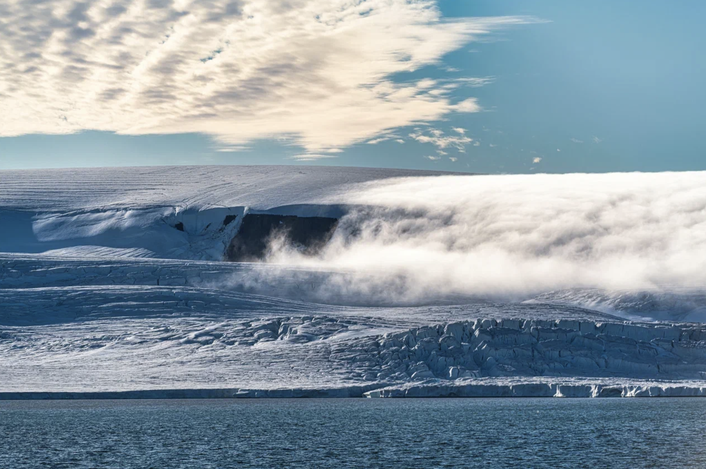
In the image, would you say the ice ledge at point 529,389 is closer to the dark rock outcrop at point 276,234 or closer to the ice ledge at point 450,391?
the ice ledge at point 450,391

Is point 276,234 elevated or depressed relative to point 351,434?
elevated

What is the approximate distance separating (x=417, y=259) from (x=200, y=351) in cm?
1742

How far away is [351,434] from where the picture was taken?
949 inches

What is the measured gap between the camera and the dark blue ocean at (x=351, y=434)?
64.1ft

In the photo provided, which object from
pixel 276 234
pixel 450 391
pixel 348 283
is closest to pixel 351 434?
pixel 450 391

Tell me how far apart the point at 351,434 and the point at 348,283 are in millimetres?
20681

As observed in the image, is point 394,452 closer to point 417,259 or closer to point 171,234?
point 417,259

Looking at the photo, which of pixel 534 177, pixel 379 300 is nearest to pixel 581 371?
pixel 379 300

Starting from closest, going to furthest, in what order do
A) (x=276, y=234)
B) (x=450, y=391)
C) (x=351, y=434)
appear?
(x=351, y=434)
(x=450, y=391)
(x=276, y=234)

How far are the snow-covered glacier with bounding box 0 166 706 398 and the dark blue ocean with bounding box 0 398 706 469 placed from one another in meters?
1.06

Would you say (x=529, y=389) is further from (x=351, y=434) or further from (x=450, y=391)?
(x=351, y=434)

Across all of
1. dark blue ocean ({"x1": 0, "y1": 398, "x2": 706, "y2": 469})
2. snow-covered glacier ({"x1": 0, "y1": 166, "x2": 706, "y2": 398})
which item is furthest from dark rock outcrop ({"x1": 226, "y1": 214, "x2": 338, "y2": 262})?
→ dark blue ocean ({"x1": 0, "y1": 398, "x2": 706, "y2": 469})

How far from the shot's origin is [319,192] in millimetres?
57531

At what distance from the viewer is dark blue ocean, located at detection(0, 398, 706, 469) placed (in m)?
19.5
